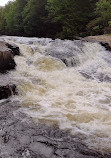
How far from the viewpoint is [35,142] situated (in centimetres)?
396

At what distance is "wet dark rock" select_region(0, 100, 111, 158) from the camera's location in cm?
360

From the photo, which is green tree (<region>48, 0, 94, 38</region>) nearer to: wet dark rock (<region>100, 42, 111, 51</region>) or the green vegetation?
the green vegetation

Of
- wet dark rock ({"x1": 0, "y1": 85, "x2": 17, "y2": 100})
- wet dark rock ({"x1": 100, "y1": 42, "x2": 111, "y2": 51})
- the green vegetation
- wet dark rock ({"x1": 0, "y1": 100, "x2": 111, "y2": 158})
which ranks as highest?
the green vegetation

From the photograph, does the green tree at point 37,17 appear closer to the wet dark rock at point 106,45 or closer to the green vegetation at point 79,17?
the green vegetation at point 79,17

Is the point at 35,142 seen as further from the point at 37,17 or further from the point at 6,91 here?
the point at 37,17

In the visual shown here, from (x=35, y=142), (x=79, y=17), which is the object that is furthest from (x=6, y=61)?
(x=79, y=17)

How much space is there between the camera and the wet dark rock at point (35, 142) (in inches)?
142

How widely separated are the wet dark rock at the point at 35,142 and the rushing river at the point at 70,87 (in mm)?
230

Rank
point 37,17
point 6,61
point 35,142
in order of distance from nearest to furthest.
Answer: point 35,142
point 6,61
point 37,17

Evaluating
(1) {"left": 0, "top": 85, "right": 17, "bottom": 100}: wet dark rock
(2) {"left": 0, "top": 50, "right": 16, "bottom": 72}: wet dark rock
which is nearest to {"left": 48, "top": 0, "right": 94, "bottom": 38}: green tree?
(2) {"left": 0, "top": 50, "right": 16, "bottom": 72}: wet dark rock

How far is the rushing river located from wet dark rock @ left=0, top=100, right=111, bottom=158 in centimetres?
23

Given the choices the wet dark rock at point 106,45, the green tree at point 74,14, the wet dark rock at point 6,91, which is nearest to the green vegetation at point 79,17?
the green tree at point 74,14

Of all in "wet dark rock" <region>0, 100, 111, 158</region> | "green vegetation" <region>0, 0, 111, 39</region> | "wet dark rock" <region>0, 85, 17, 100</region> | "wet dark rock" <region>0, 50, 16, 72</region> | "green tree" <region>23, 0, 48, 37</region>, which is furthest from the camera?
"green tree" <region>23, 0, 48, 37</region>

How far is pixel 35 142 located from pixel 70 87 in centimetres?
363
